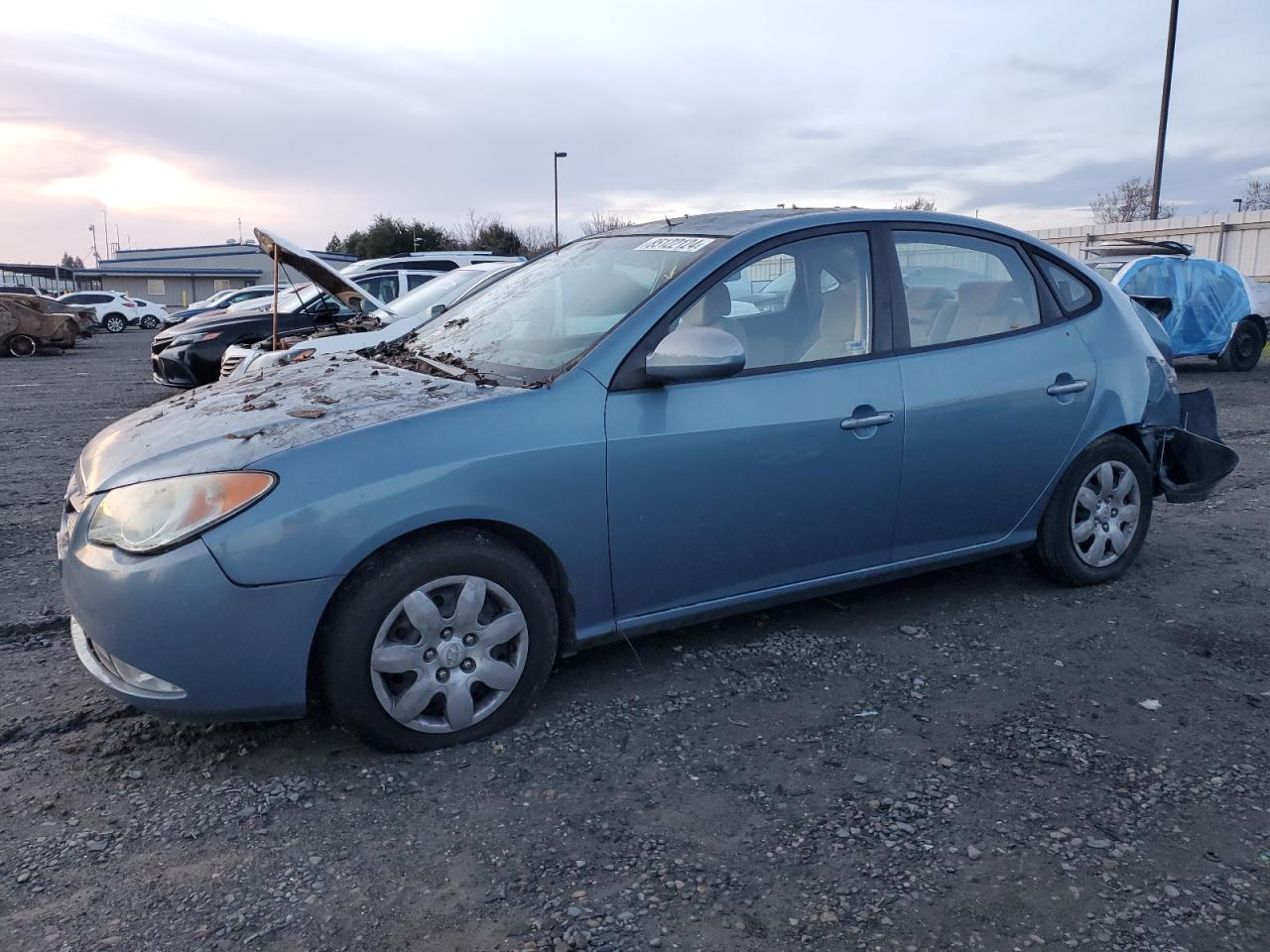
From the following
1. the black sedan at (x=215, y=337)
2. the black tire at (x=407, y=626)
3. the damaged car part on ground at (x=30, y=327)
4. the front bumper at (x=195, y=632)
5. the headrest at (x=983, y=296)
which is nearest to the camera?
the front bumper at (x=195, y=632)

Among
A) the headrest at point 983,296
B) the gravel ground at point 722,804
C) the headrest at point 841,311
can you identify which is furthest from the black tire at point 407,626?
the headrest at point 983,296

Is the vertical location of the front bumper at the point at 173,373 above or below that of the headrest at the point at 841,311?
below

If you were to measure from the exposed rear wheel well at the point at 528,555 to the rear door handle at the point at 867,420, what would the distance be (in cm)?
121

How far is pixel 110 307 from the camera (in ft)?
127

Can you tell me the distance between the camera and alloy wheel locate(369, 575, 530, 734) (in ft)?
9.73

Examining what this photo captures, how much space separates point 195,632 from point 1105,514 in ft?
12.6

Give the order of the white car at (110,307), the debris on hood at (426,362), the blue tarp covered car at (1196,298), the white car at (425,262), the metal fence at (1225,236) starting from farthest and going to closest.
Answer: the white car at (110,307)
the metal fence at (1225,236)
the blue tarp covered car at (1196,298)
the white car at (425,262)
the debris on hood at (426,362)

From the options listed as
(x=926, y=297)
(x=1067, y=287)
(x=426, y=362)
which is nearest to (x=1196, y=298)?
(x=1067, y=287)

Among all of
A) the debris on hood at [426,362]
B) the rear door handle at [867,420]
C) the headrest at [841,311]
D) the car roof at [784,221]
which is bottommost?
the rear door handle at [867,420]

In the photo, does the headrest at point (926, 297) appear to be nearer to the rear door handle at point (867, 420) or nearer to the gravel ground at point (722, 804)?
the rear door handle at point (867, 420)

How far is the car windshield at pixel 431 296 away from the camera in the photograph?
8.22 meters

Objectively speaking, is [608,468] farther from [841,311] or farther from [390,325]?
[390,325]

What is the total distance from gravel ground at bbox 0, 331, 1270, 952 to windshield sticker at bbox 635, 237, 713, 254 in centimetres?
154

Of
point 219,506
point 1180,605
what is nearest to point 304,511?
point 219,506
